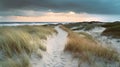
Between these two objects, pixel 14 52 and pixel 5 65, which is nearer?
pixel 5 65

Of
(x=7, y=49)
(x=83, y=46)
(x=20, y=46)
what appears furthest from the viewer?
(x=83, y=46)

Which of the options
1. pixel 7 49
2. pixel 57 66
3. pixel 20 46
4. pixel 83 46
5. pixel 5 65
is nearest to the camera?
pixel 5 65

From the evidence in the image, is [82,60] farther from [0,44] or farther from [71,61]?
[0,44]

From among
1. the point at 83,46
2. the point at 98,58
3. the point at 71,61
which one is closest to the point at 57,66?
the point at 71,61

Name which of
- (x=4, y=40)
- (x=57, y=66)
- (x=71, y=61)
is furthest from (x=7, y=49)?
(x=71, y=61)

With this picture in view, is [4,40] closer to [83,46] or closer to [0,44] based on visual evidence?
[0,44]

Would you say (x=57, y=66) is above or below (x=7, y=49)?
below

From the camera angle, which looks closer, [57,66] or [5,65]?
[5,65]

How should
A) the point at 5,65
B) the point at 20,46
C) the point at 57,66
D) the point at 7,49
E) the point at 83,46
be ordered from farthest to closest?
the point at 83,46
the point at 20,46
the point at 7,49
the point at 57,66
the point at 5,65

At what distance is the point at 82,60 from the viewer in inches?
225

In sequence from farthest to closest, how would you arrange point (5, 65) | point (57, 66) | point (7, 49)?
point (7, 49), point (57, 66), point (5, 65)

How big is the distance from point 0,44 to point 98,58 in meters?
3.56

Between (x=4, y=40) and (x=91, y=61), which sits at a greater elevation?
(x=4, y=40)

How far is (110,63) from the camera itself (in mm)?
5824
